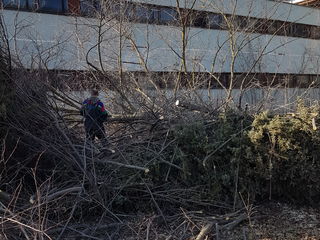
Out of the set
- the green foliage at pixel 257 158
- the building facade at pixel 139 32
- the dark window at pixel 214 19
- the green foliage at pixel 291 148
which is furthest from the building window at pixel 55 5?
the green foliage at pixel 291 148

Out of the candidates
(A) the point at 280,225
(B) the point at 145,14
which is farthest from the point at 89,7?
(A) the point at 280,225

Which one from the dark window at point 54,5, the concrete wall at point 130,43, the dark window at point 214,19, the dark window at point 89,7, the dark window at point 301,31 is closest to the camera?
the concrete wall at point 130,43

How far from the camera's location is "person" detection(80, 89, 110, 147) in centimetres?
655

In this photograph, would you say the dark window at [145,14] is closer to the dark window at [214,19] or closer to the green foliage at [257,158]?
the dark window at [214,19]

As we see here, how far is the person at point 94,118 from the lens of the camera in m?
6.55

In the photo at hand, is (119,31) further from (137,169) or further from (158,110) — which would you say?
(137,169)

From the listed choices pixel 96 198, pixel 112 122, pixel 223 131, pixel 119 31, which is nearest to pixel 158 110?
pixel 112 122

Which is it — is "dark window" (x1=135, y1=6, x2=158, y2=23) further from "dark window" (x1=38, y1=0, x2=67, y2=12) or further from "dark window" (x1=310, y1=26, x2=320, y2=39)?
"dark window" (x1=310, y1=26, x2=320, y2=39)

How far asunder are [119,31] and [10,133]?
689 cm

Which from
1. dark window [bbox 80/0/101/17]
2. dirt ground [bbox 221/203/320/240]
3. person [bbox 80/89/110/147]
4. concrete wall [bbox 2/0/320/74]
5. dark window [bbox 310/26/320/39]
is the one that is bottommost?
dirt ground [bbox 221/203/320/240]

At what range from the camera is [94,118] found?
24.2 ft

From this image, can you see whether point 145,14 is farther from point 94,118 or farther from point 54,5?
point 94,118

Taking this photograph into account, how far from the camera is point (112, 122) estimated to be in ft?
25.0

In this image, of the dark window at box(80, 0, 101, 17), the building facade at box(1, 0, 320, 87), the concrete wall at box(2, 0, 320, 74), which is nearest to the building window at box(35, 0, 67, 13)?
the building facade at box(1, 0, 320, 87)
